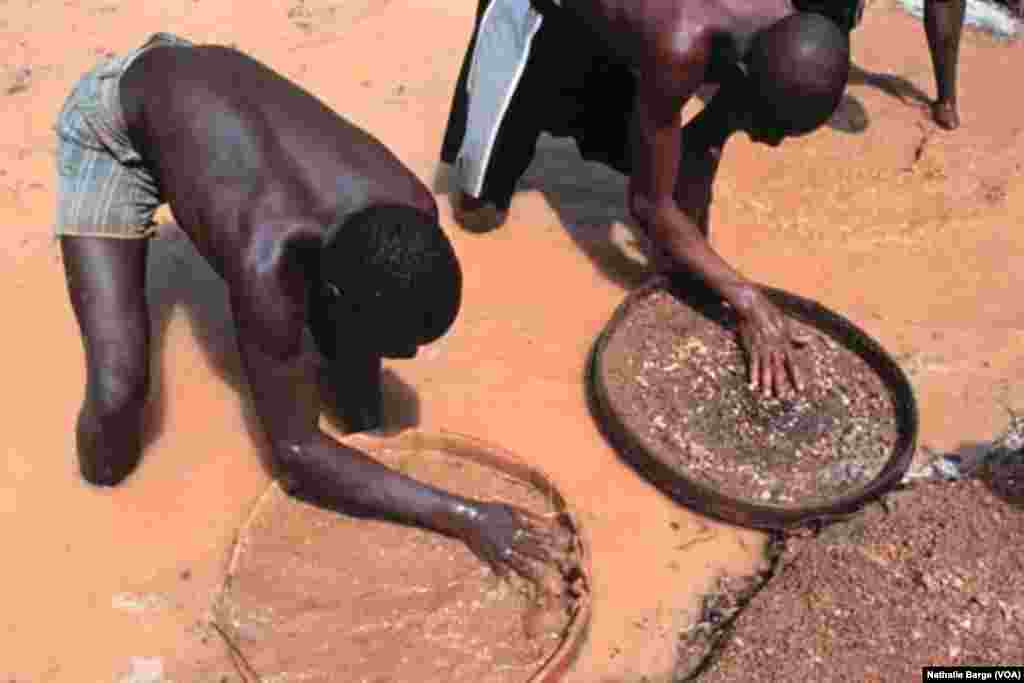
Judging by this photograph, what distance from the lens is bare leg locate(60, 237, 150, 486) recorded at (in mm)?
2779

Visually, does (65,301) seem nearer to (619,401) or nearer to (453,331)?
(453,331)

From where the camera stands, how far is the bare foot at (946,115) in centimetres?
418

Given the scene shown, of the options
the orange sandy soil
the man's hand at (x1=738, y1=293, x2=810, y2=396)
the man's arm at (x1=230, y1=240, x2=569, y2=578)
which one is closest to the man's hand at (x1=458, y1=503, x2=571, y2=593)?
the man's arm at (x1=230, y1=240, x2=569, y2=578)

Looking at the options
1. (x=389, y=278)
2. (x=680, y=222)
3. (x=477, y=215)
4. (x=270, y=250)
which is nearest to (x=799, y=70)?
(x=680, y=222)

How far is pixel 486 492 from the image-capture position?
275cm

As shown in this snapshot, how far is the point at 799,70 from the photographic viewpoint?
2691 mm

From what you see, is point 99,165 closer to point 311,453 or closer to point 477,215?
point 311,453

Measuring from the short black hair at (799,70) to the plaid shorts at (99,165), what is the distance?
1.51 meters

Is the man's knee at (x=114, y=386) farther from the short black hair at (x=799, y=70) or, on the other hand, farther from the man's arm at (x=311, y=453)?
the short black hair at (x=799, y=70)

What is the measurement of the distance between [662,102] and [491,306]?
→ 0.87m

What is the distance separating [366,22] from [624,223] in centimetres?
161

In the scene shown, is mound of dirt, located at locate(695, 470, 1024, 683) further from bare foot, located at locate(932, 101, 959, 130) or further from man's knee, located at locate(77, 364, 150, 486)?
bare foot, located at locate(932, 101, 959, 130)

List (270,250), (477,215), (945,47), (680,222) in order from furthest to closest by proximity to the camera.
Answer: (945,47) < (477,215) < (680,222) < (270,250)

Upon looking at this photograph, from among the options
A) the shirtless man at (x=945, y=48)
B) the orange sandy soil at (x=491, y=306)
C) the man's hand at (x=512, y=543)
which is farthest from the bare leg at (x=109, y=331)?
the shirtless man at (x=945, y=48)
